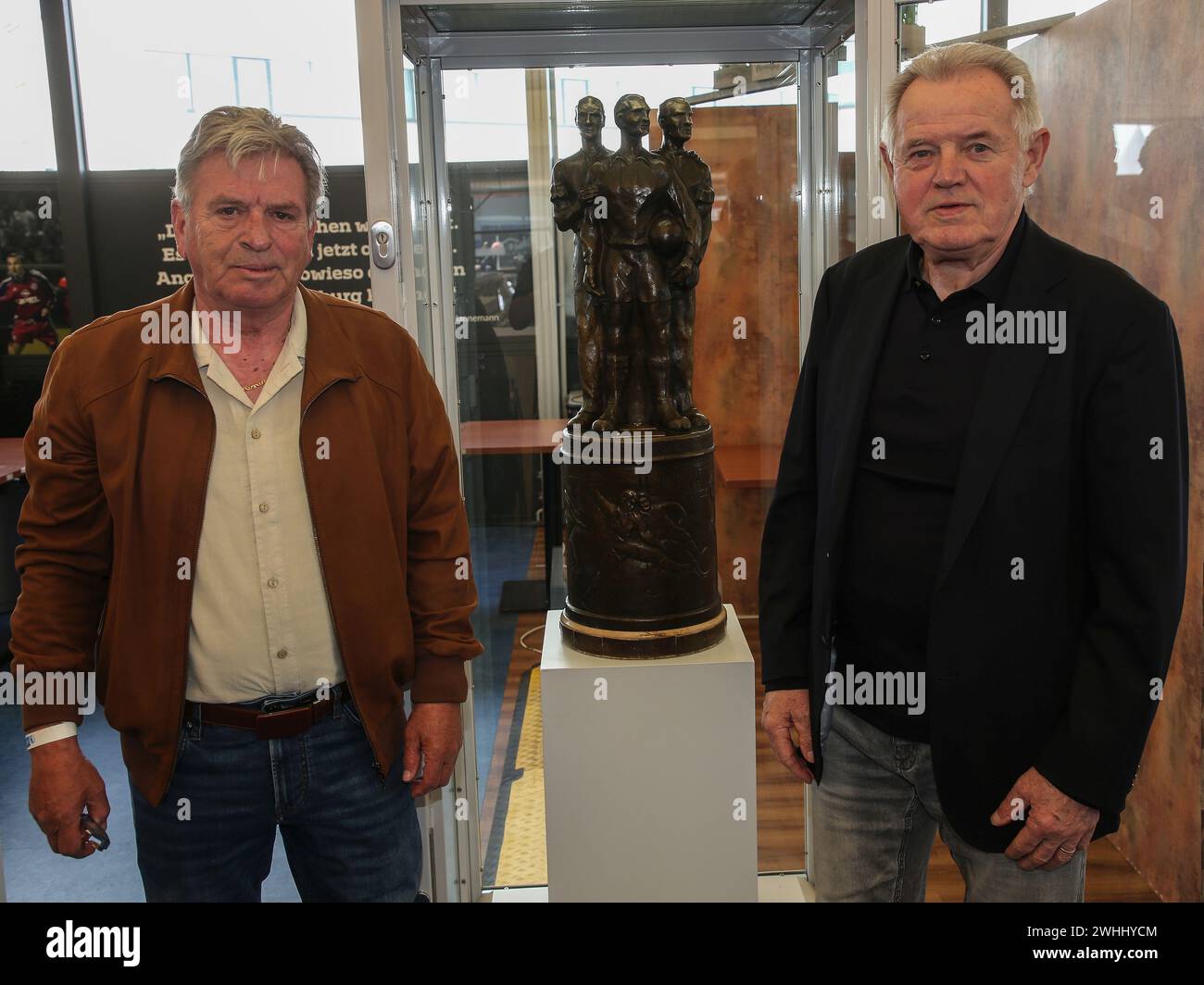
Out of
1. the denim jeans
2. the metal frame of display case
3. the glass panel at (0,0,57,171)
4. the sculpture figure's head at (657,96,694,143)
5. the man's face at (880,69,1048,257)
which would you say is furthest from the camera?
the glass panel at (0,0,57,171)

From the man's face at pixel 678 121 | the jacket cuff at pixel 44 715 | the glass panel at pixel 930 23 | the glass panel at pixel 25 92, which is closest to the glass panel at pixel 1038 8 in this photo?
the glass panel at pixel 930 23

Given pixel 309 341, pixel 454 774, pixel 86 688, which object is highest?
pixel 309 341

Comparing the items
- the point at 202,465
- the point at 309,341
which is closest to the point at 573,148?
the point at 309,341

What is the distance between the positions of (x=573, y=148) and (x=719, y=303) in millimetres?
946

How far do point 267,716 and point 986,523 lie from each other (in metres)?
1.14

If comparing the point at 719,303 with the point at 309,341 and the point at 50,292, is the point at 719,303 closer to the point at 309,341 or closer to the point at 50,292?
the point at 309,341

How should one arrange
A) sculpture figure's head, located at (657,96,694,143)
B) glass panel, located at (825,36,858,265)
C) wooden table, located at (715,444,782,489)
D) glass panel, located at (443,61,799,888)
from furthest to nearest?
wooden table, located at (715,444,782,489), glass panel, located at (443,61,799,888), glass panel, located at (825,36,858,265), sculpture figure's head, located at (657,96,694,143)

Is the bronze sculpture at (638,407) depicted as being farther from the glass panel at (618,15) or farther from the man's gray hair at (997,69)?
the man's gray hair at (997,69)

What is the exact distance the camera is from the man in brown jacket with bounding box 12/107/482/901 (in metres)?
1.68

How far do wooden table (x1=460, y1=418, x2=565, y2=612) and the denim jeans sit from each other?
139 cm

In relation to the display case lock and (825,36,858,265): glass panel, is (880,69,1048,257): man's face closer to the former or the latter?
(825,36,858,265): glass panel

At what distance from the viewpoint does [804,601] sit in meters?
1.90

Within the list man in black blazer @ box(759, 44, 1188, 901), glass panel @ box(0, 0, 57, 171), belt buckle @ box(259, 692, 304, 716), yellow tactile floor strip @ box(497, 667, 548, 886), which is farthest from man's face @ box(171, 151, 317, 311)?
glass panel @ box(0, 0, 57, 171)

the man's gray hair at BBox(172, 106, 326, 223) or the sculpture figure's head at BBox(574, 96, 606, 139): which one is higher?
the sculpture figure's head at BBox(574, 96, 606, 139)
